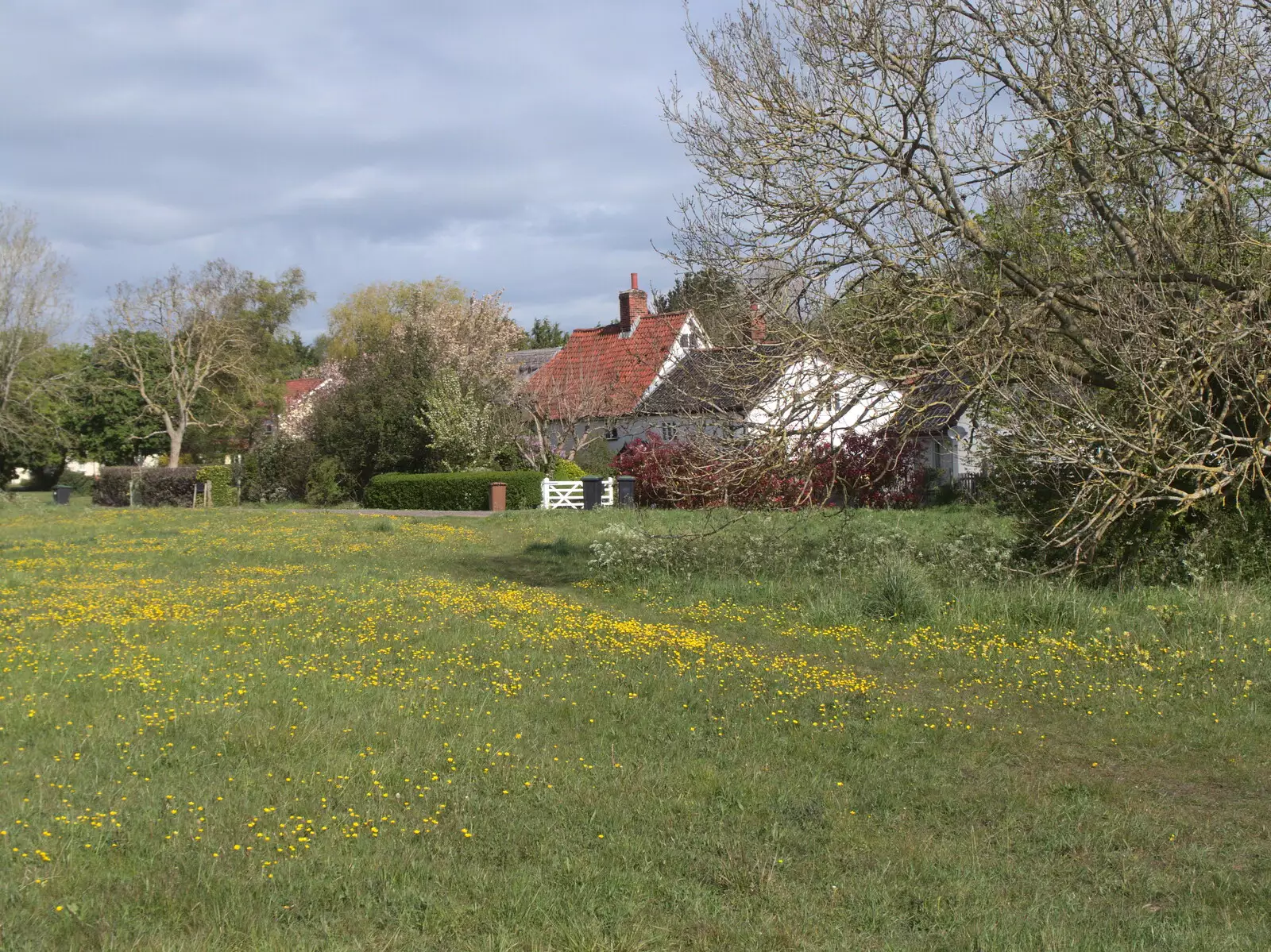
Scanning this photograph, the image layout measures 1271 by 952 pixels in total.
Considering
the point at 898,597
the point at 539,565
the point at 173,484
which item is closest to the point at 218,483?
the point at 173,484

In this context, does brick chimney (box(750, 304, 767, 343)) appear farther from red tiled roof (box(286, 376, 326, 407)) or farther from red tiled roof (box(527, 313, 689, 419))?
red tiled roof (box(286, 376, 326, 407))

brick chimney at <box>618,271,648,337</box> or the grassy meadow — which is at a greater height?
brick chimney at <box>618,271,648,337</box>

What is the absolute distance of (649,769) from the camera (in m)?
6.00

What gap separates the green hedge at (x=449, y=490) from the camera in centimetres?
3319

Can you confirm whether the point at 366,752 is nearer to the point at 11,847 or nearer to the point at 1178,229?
the point at 11,847

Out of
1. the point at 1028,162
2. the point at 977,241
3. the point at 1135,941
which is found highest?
the point at 1028,162

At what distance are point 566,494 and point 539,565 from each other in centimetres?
1588

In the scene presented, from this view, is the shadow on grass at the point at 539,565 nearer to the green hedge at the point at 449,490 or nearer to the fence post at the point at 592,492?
the fence post at the point at 592,492

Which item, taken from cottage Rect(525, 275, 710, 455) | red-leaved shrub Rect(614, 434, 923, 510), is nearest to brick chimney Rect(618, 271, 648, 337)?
cottage Rect(525, 275, 710, 455)

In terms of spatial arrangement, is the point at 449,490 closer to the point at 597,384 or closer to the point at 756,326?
the point at 597,384

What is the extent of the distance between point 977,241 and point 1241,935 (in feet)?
27.4

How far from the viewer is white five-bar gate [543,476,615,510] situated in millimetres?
32000

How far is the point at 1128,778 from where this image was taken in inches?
238

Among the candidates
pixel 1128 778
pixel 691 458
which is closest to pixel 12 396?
pixel 691 458
